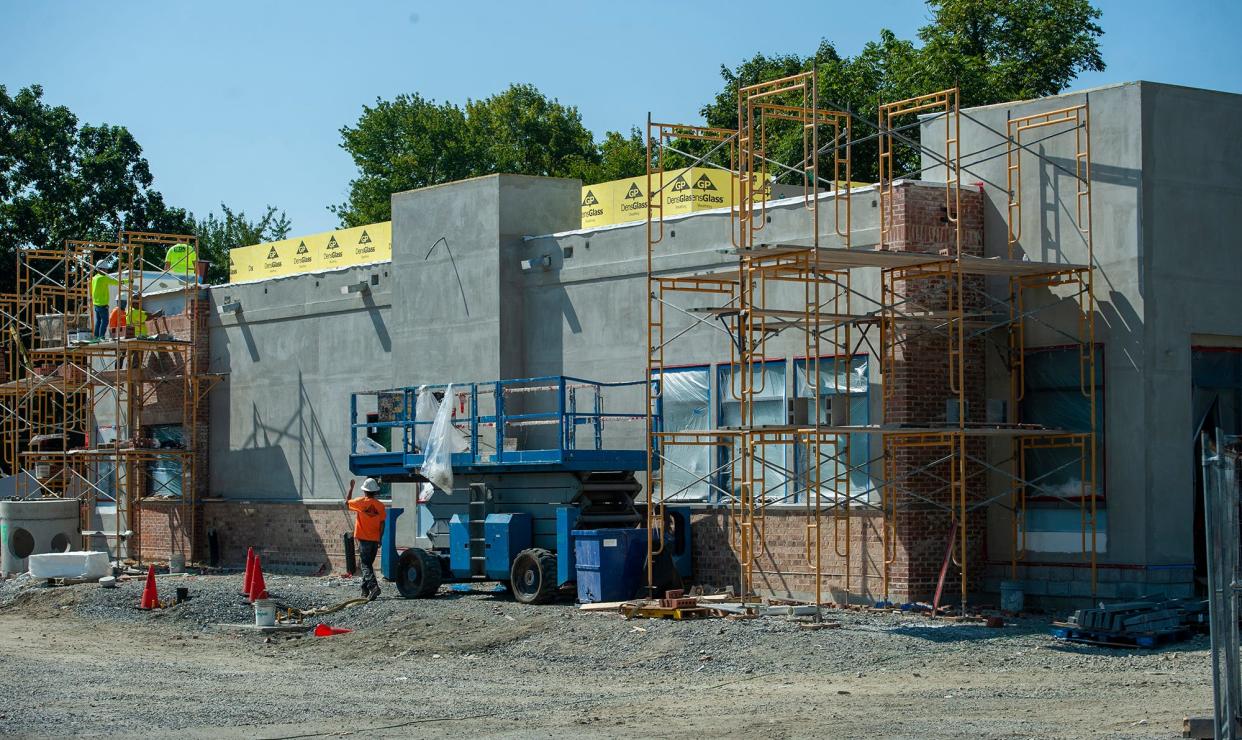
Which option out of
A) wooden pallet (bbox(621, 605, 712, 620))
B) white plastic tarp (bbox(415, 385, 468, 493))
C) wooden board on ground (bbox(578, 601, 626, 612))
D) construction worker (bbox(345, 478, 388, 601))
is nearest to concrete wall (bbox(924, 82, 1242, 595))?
wooden pallet (bbox(621, 605, 712, 620))

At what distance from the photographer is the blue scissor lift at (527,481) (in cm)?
2247

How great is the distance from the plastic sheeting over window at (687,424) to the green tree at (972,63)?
21.6 meters

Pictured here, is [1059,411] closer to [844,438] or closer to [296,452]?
[844,438]

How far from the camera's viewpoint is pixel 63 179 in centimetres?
5541

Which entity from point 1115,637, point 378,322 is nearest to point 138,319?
point 378,322

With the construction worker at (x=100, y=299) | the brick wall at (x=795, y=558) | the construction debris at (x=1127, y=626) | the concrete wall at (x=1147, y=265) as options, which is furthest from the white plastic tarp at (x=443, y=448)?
the construction worker at (x=100, y=299)

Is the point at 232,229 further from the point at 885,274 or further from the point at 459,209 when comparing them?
the point at 885,274

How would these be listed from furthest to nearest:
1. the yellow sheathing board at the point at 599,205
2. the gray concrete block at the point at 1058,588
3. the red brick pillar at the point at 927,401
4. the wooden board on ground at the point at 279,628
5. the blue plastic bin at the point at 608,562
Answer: the yellow sheathing board at the point at 599,205 < the blue plastic bin at the point at 608,562 < the wooden board on ground at the point at 279,628 < the red brick pillar at the point at 927,401 < the gray concrete block at the point at 1058,588

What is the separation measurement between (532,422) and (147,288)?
53.6ft

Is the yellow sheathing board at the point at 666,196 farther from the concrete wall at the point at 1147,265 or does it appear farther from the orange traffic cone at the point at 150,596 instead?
the concrete wall at the point at 1147,265

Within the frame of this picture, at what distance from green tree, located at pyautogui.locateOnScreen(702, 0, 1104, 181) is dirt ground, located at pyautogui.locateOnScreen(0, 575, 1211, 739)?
26509 mm

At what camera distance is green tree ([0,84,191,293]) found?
177 feet

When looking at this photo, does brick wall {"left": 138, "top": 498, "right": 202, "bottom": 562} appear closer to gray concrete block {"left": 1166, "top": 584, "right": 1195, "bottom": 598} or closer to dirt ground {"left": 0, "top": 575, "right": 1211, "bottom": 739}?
dirt ground {"left": 0, "top": 575, "right": 1211, "bottom": 739}

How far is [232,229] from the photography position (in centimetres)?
7931
